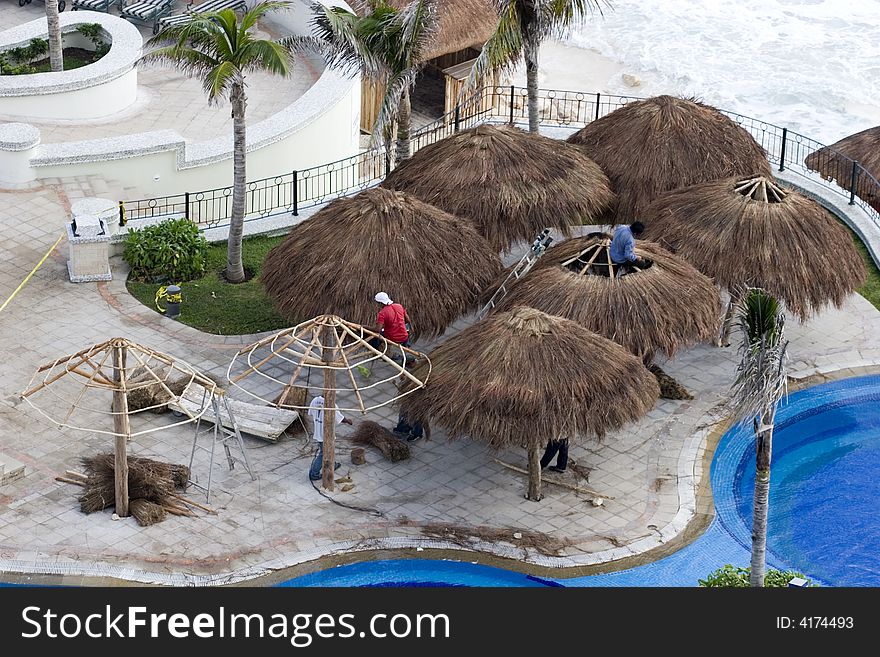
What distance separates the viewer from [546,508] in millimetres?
24828

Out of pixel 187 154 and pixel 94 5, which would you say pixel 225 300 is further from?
pixel 94 5

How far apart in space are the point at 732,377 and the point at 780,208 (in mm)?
3126

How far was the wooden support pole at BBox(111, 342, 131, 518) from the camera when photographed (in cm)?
2270

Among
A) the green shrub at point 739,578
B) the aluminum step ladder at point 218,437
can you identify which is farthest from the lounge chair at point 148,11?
the green shrub at point 739,578

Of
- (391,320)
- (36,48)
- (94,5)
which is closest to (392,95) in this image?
(391,320)

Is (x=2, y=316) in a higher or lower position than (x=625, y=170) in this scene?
lower

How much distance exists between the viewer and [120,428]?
906 inches

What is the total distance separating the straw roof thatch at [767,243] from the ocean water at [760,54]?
2044cm

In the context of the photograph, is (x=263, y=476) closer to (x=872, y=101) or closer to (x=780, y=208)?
(x=780, y=208)

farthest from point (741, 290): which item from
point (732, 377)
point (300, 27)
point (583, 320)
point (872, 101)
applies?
point (872, 101)

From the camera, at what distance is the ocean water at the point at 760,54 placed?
5116 centimetres

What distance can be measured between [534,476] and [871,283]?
10845mm

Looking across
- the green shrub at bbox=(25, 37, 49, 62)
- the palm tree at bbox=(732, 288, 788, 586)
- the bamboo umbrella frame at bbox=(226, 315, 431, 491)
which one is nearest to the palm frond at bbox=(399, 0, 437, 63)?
the bamboo umbrella frame at bbox=(226, 315, 431, 491)
